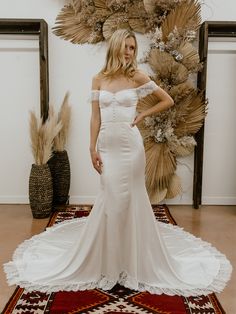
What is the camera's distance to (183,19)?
431 centimetres

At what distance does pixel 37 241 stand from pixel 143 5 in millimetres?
2626

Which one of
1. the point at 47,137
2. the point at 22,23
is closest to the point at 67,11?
the point at 22,23

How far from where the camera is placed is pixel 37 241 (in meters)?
3.40

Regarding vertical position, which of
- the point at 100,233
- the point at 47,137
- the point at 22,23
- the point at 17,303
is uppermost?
the point at 22,23

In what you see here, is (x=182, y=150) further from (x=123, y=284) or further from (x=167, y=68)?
(x=123, y=284)

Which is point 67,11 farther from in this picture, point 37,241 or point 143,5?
point 37,241

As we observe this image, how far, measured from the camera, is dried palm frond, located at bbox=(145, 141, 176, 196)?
4.42 metres

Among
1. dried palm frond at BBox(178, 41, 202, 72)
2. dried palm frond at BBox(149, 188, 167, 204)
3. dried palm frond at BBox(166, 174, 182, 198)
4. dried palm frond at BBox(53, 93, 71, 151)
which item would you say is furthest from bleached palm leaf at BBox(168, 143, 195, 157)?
dried palm frond at BBox(53, 93, 71, 151)

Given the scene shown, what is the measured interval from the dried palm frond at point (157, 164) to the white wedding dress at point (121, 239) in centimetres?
164

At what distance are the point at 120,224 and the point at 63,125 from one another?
203 cm

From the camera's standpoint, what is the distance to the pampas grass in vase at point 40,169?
4.14 metres

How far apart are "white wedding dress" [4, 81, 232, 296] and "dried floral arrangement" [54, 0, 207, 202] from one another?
163 cm

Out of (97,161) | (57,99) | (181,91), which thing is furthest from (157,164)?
(97,161)

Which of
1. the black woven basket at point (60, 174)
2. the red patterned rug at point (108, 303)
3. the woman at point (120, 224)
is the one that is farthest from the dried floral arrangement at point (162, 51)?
the red patterned rug at point (108, 303)
